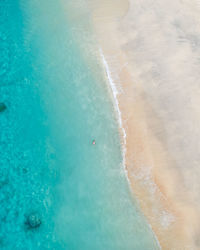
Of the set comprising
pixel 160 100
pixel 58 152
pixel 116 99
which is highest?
pixel 116 99

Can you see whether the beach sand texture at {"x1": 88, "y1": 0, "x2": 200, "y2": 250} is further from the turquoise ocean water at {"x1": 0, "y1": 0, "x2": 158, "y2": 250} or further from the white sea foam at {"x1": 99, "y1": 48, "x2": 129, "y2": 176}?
the turquoise ocean water at {"x1": 0, "y1": 0, "x2": 158, "y2": 250}

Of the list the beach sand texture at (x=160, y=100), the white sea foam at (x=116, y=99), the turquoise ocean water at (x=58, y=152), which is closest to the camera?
the turquoise ocean water at (x=58, y=152)

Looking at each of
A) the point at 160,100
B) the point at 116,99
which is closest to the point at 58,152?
the point at 116,99

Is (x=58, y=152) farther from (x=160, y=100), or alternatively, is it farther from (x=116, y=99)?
(x=160, y=100)

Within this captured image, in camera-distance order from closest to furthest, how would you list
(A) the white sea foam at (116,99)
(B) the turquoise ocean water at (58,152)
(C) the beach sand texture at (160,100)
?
(B) the turquoise ocean water at (58,152) → (C) the beach sand texture at (160,100) → (A) the white sea foam at (116,99)

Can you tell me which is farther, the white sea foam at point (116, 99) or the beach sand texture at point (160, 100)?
the white sea foam at point (116, 99)

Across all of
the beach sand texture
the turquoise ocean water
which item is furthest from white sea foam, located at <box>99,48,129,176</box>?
the turquoise ocean water

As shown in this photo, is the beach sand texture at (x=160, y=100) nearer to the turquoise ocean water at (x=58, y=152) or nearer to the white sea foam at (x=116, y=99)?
the white sea foam at (x=116, y=99)

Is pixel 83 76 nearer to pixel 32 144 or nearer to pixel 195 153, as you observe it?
pixel 32 144

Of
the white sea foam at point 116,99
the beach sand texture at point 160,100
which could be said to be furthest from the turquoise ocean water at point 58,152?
the beach sand texture at point 160,100
